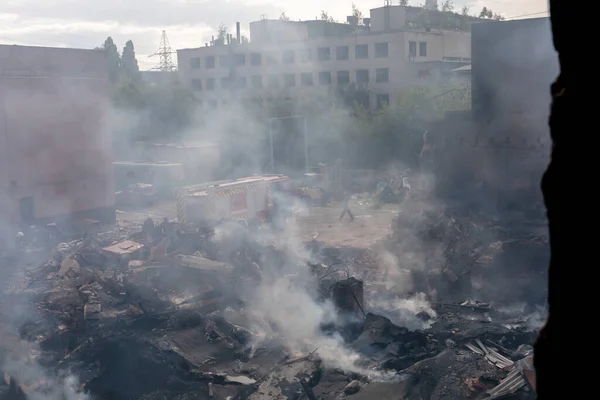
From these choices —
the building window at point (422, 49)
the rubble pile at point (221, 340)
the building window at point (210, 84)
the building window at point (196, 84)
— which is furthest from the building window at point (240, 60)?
the rubble pile at point (221, 340)

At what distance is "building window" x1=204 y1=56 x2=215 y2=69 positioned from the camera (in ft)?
155

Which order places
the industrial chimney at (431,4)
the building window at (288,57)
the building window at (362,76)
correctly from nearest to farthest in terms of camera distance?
the building window at (362,76)
the building window at (288,57)
the industrial chimney at (431,4)

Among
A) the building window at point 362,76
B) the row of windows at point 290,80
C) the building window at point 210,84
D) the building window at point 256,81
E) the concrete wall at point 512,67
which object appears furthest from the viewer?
the building window at point 210,84

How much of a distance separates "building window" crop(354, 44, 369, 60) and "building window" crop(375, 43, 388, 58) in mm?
Answer: 763

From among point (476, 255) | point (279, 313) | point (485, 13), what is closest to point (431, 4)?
point (485, 13)

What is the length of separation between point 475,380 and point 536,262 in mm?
6246

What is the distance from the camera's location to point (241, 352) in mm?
9609

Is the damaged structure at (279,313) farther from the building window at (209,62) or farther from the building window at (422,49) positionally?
the building window at (209,62)

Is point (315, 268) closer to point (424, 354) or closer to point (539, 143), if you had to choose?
point (424, 354)

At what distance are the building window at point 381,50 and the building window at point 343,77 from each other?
2644mm

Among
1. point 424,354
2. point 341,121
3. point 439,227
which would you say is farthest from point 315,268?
point 341,121

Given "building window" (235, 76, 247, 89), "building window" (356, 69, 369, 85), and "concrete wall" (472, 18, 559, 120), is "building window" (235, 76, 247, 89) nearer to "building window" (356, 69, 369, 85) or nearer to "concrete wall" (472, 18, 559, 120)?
"building window" (356, 69, 369, 85)

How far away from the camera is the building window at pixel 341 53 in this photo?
39.5 metres

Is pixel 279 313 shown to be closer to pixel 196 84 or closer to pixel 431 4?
pixel 431 4
